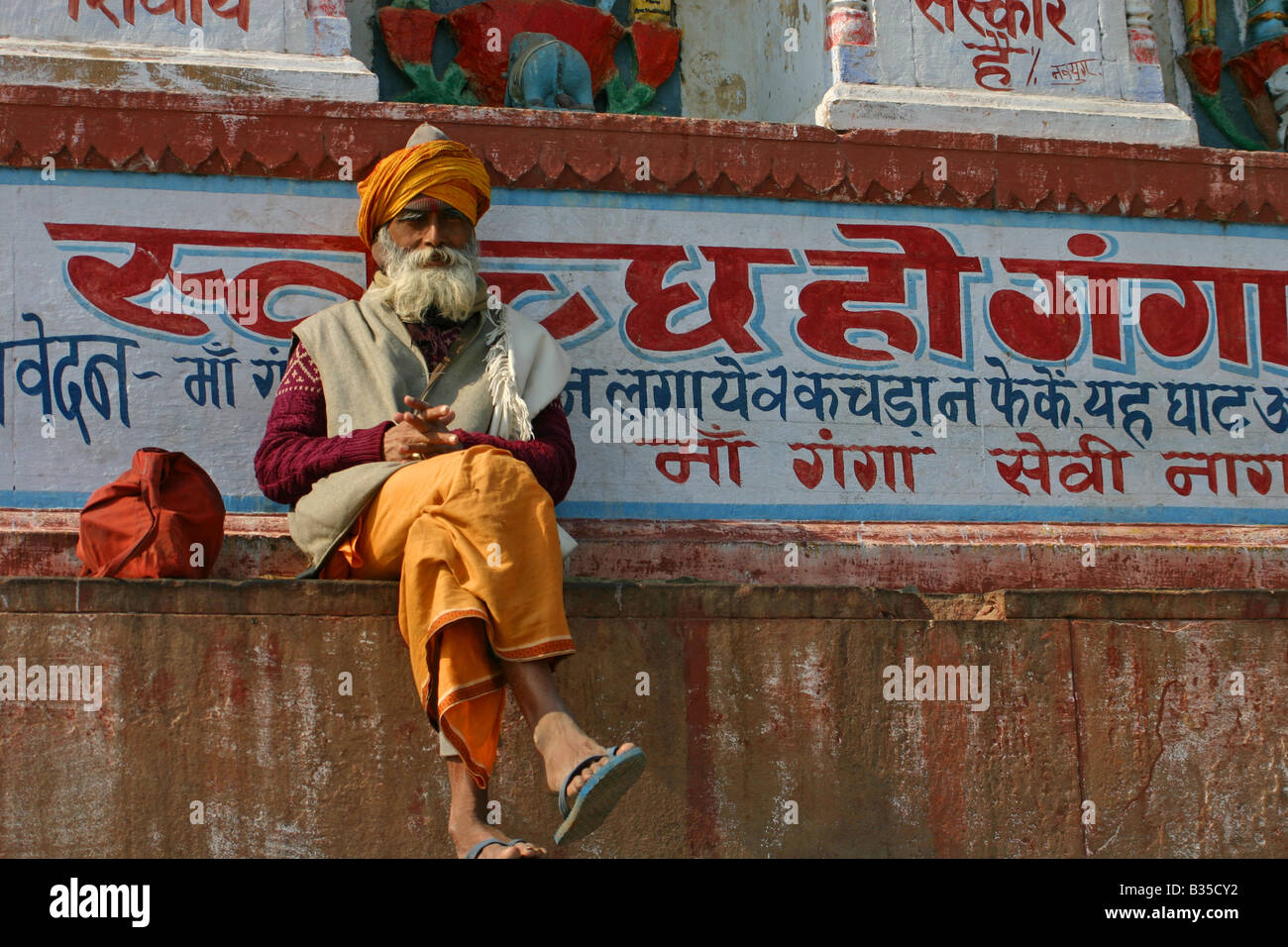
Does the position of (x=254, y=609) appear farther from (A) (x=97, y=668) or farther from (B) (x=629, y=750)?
(B) (x=629, y=750)

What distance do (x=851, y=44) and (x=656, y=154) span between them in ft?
2.63

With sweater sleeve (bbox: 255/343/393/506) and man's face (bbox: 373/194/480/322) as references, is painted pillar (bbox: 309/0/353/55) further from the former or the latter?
sweater sleeve (bbox: 255/343/393/506)

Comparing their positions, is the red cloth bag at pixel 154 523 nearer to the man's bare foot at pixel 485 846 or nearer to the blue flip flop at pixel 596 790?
the man's bare foot at pixel 485 846

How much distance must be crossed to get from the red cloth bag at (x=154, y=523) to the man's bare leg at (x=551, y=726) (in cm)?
104

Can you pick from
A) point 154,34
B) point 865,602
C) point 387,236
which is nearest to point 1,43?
point 154,34

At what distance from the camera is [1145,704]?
576cm

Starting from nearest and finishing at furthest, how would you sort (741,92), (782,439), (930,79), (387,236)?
(387,236) → (782,439) → (930,79) → (741,92)

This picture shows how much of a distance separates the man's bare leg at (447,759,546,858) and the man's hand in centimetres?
87

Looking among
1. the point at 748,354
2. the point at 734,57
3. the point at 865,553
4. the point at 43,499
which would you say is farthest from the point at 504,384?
the point at 734,57

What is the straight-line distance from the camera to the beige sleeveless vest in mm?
5793

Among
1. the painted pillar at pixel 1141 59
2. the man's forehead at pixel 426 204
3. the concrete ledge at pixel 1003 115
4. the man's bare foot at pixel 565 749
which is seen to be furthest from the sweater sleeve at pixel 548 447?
the painted pillar at pixel 1141 59

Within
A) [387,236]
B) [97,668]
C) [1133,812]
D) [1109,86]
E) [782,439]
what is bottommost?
[1133,812]

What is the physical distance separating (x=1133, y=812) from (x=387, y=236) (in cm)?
260

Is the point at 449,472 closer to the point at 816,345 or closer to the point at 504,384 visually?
the point at 504,384
